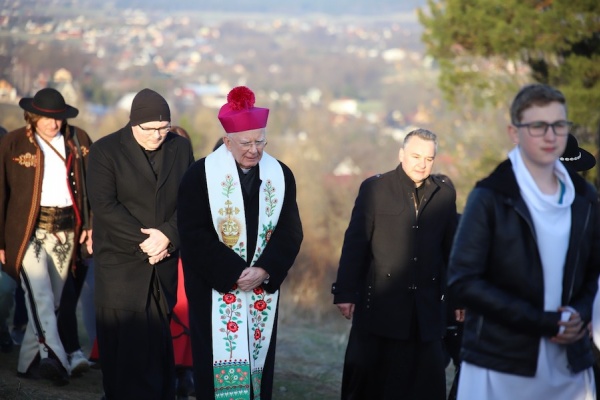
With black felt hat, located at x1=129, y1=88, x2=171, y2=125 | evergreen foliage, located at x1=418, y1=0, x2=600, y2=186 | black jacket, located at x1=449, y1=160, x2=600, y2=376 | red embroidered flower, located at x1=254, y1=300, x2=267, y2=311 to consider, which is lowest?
red embroidered flower, located at x1=254, y1=300, x2=267, y2=311

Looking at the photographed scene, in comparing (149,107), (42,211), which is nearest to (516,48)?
(42,211)

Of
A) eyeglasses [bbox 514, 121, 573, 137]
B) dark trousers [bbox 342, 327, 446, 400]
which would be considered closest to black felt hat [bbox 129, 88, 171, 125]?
dark trousers [bbox 342, 327, 446, 400]

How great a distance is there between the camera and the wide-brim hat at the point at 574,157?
627 cm

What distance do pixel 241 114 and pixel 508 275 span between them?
7.66 ft

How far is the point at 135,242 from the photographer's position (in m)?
6.69

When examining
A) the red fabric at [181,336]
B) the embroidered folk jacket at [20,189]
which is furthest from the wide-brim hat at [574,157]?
the embroidered folk jacket at [20,189]

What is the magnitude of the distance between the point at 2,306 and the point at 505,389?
18.6 ft

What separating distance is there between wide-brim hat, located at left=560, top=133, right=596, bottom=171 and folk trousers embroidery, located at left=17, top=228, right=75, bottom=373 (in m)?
3.89

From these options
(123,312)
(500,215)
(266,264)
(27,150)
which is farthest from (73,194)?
(500,215)

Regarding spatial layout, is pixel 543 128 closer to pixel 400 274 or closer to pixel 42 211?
pixel 400 274

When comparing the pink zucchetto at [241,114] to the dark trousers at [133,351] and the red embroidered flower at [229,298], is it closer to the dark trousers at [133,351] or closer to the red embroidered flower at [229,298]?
the red embroidered flower at [229,298]

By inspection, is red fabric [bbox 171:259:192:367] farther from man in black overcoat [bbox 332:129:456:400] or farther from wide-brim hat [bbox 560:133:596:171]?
wide-brim hat [bbox 560:133:596:171]

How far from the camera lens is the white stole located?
5.95 meters

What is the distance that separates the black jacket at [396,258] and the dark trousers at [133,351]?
1.34 metres
